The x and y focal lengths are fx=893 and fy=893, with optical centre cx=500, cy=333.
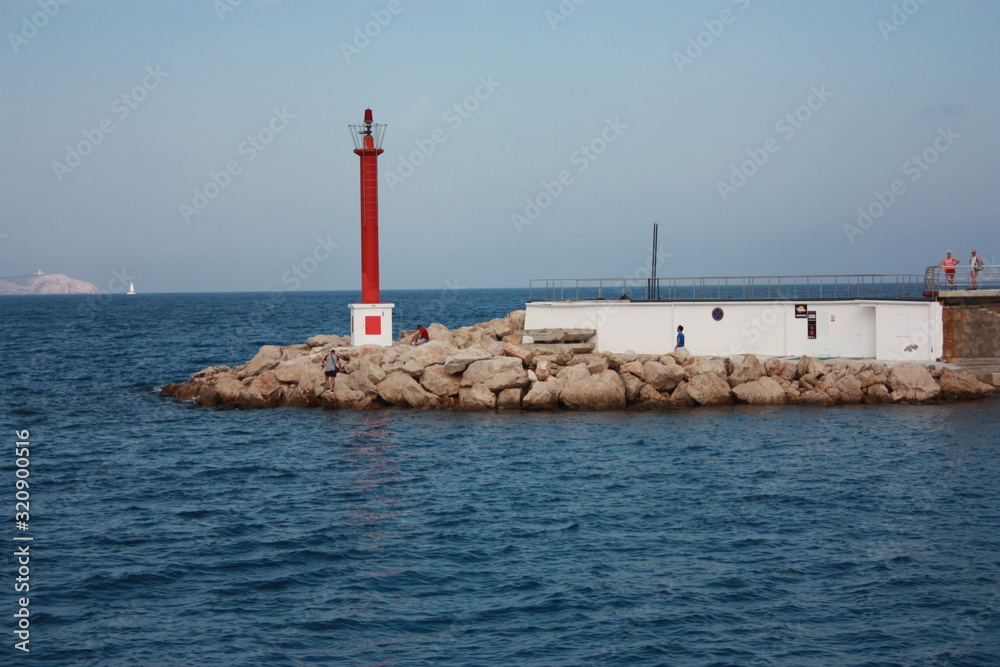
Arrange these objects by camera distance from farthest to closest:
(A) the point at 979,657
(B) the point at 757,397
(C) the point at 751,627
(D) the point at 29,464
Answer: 1. (B) the point at 757,397
2. (D) the point at 29,464
3. (C) the point at 751,627
4. (A) the point at 979,657

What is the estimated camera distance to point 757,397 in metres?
29.4

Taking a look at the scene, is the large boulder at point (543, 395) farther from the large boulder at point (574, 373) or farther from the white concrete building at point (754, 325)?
the white concrete building at point (754, 325)

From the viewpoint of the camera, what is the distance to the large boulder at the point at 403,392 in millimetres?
30031

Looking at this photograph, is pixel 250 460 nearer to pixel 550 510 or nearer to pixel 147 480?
pixel 147 480

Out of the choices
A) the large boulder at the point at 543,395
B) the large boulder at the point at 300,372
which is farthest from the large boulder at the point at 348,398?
the large boulder at the point at 543,395

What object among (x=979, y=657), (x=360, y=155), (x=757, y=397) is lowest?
(x=979, y=657)

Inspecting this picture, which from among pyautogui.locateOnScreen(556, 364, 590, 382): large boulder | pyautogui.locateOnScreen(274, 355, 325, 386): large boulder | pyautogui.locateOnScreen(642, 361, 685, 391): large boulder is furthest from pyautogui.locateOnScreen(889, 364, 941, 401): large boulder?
pyautogui.locateOnScreen(274, 355, 325, 386): large boulder

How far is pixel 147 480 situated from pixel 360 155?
17.2m

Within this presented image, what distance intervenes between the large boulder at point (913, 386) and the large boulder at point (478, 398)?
13243mm

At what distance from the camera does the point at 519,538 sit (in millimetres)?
16922

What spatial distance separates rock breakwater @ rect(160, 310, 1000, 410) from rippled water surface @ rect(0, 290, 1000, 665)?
94 centimetres

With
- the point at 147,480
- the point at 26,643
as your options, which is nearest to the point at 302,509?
the point at 147,480

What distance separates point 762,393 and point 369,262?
15693mm

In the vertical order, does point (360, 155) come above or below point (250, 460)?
above
